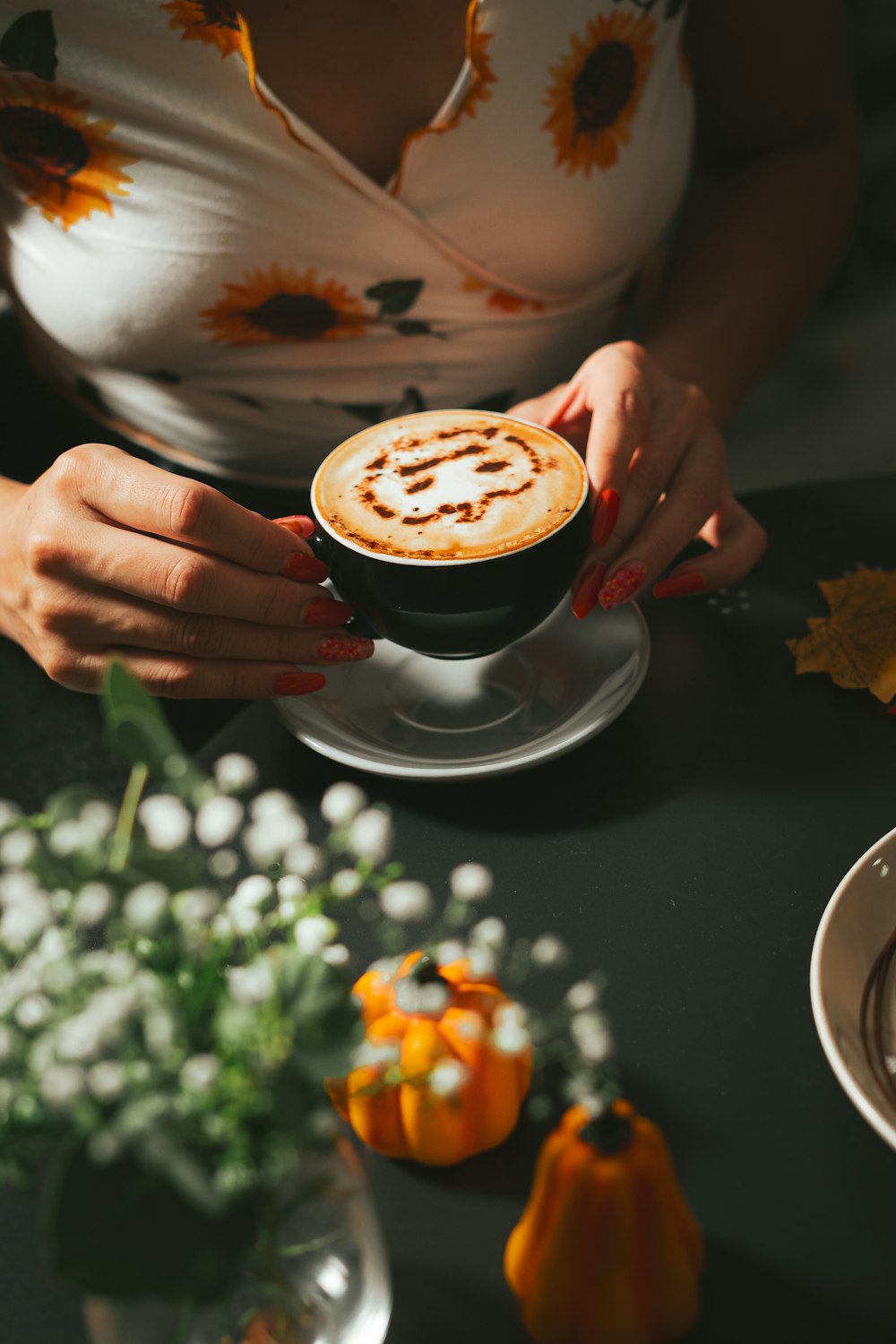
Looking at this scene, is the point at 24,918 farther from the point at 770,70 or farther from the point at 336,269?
the point at 770,70

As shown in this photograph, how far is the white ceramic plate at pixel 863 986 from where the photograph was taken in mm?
444

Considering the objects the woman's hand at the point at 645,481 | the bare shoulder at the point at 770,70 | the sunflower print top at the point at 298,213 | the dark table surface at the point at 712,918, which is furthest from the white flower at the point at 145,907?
the bare shoulder at the point at 770,70

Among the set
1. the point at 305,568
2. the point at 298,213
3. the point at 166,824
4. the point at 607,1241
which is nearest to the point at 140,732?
the point at 166,824

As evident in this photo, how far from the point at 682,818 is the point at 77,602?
42 cm

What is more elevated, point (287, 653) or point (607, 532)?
point (607, 532)

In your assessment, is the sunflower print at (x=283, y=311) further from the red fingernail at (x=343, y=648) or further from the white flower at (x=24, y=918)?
the white flower at (x=24, y=918)

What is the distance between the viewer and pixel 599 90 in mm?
917

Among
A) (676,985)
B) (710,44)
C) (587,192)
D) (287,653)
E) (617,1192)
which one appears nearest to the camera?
(617,1192)

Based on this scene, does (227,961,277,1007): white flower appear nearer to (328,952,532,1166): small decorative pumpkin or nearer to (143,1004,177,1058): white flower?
(143,1004,177,1058): white flower

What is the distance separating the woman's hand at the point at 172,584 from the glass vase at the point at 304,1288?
360 mm

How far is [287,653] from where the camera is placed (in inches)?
26.8

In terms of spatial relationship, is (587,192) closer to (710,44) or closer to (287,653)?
(710,44)

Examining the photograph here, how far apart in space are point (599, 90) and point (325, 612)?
0.57m

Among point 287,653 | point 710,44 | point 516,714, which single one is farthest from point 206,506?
point 710,44
